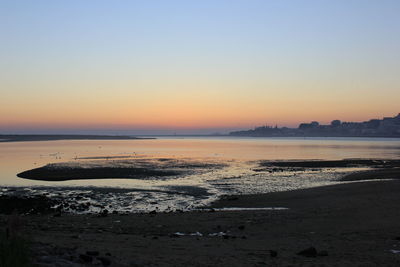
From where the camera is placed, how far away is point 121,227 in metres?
15.9

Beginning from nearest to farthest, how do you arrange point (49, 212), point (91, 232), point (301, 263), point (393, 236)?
point (301, 263) → point (393, 236) → point (91, 232) → point (49, 212)

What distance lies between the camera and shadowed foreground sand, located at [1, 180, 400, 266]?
34.3 feet

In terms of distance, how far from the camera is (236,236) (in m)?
14.2

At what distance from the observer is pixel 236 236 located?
14.2 metres

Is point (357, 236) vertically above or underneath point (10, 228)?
underneath

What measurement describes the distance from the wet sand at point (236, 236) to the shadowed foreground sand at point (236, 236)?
25mm

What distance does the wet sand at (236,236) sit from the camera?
10.5 metres

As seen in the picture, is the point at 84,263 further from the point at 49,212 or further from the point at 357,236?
the point at 49,212

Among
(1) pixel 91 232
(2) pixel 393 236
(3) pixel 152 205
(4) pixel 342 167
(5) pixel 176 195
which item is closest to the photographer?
(2) pixel 393 236

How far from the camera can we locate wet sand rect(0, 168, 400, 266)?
414 inches

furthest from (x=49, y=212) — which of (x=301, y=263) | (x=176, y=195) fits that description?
(x=301, y=263)

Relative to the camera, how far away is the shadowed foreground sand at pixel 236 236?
412 inches

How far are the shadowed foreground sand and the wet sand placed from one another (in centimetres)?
2

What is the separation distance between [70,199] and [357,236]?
18077 mm
